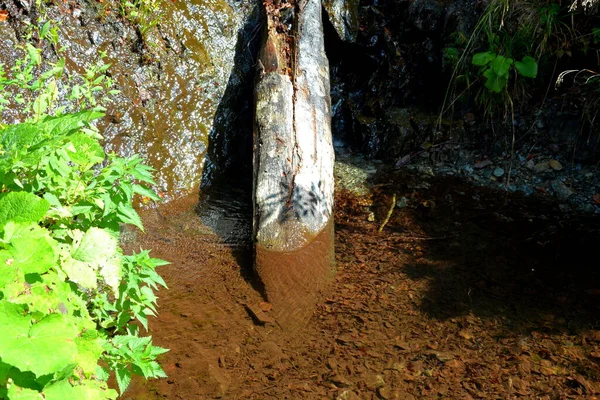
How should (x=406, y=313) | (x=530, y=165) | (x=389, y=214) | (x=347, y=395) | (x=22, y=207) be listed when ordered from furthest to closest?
(x=530, y=165)
(x=389, y=214)
(x=406, y=313)
(x=347, y=395)
(x=22, y=207)

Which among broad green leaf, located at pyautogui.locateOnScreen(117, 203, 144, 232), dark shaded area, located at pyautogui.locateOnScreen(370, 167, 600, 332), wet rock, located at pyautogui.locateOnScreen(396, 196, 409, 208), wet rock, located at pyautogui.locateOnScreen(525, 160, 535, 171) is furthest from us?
wet rock, located at pyautogui.locateOnScreen(525, 160, 535, 171)

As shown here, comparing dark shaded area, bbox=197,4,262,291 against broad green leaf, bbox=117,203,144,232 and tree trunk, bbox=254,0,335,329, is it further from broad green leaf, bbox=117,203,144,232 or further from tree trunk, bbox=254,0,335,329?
broad green leaf, bbox=117,203,144,232

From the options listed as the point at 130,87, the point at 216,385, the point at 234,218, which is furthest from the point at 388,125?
the point at 216,385

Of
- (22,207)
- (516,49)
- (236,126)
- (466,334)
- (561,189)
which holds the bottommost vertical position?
(466,334)

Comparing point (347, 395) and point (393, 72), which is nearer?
point (347, 395)

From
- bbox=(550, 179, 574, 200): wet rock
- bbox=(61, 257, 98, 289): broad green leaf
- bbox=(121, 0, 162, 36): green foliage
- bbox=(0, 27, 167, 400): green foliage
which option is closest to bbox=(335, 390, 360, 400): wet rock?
bbox=(0, 27, 167, 400): green foliage

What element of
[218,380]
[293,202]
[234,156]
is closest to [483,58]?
[293,202]

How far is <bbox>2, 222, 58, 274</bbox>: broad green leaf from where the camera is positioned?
58.0 inches

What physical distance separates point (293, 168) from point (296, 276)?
3.17 ft

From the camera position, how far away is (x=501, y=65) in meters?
5.13

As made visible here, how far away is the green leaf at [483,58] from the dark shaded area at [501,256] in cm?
125

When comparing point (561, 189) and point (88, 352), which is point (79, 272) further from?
point (561, 189)

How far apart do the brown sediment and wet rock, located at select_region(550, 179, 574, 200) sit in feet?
8.25

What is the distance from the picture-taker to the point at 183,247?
14.0 ft
